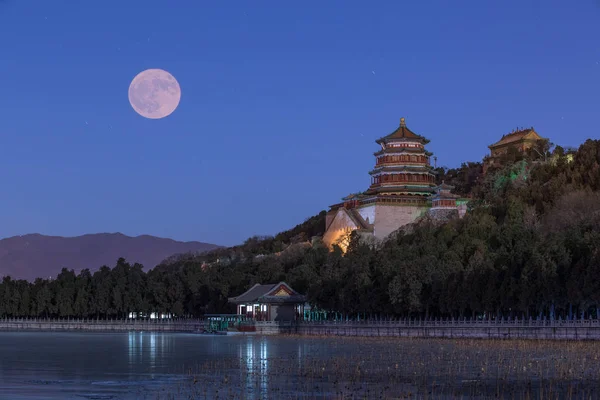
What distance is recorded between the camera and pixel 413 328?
65125 millimetres

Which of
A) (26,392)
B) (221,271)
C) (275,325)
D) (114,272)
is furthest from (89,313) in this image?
(26,392)

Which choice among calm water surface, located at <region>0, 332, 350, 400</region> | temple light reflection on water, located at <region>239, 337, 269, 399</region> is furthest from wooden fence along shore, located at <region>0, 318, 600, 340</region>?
temple light reflection on water, located at <region>239, 337, 269, 399</region>

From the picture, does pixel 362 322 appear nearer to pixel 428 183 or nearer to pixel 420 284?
pixel 420 284

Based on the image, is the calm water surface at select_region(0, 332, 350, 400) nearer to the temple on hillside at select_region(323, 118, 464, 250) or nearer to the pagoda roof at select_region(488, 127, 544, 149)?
the temple on hillside at select_region(323, 118, 464, 250)

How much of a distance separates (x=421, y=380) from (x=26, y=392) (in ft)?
41.0

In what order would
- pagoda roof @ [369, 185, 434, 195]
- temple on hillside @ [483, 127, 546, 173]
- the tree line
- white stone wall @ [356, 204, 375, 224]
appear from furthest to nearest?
temple on hillside @ [483, 127, 546, 173] < pagoda roof @ [369, 185, 434, 195] < white stone wall @ [356, 204, 375, 224] < the tree line

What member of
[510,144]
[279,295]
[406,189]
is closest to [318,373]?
[279,295]

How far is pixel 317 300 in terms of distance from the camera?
262 feet

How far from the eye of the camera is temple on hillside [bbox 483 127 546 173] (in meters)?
129

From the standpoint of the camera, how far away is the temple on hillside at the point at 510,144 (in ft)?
423

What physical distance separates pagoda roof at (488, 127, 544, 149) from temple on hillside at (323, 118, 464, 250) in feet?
68.8

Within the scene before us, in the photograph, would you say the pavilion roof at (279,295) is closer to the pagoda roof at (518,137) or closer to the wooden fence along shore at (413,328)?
the wooden fence along shore at (413,328)

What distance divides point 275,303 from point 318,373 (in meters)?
51.6

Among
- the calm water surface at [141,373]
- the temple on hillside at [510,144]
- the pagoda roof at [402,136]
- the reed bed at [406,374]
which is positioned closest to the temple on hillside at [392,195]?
the pagoda roof at [402,136]
